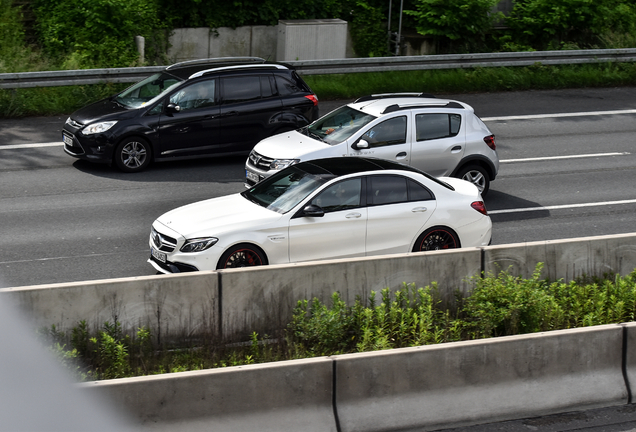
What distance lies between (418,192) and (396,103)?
3544 mm

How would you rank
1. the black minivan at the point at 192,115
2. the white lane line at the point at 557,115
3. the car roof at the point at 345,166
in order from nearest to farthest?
the car roof at the point at 345,166 < the black minivan at the point at 192,115 < the white lane line at the point at 557,115

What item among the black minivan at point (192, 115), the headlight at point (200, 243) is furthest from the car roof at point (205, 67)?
the headlight at point (200, 243)

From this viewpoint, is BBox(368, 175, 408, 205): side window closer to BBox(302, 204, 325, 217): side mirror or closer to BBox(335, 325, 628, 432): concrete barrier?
BBox(302, 204, 325, 217): side mirror

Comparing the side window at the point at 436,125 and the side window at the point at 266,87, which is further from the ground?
the side window at the point at 266,87

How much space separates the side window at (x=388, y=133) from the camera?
13.8m

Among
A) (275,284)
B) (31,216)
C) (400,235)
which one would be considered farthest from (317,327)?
(31,216)

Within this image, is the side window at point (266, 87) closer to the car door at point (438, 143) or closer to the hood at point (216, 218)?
the car door at point (438, 143)

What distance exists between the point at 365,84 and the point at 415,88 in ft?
4.50

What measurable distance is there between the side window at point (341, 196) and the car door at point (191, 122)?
5.94 metres

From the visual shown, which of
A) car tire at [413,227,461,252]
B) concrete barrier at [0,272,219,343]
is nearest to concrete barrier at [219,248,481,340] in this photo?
concrete barrier at [0,272,219,343]

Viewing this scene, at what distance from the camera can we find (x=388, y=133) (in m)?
13.8

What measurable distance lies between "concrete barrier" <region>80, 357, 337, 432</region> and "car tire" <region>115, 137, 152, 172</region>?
9359 millimetres

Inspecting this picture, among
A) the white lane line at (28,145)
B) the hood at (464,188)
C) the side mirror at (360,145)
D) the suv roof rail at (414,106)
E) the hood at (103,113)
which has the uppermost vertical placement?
the suv roof rail at (414,106)

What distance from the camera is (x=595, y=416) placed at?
24.2 feet
